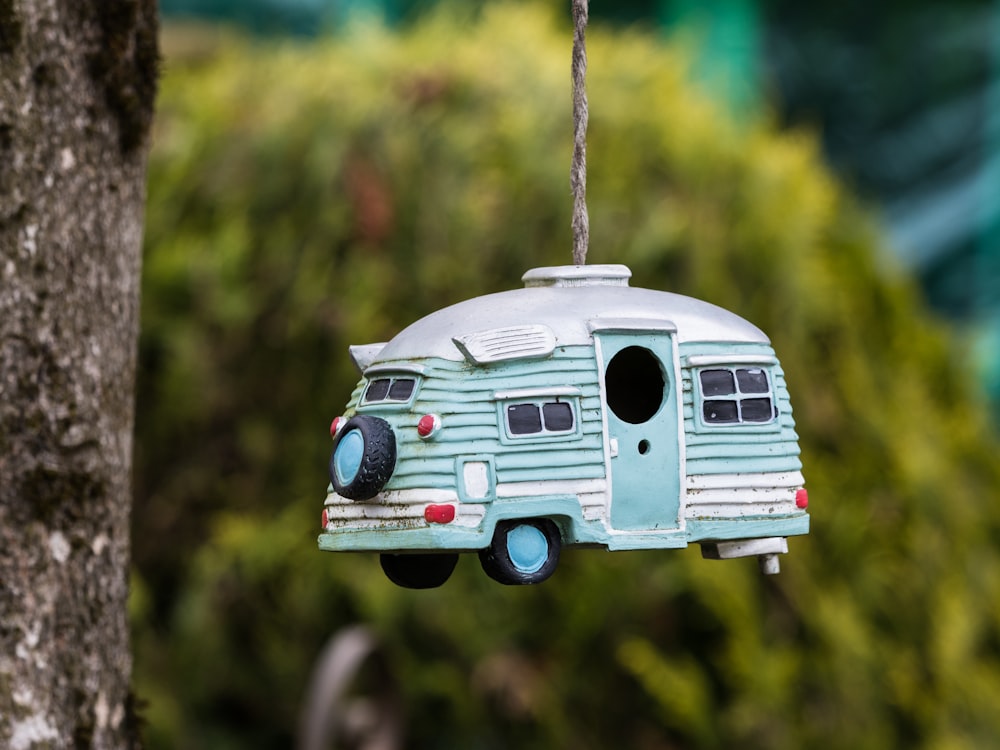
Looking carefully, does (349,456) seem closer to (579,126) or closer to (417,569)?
(417,569)

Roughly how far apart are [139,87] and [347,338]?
2.53m

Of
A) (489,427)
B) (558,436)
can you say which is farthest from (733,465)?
(489,427)

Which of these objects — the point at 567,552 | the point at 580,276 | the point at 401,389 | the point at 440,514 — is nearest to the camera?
the point at 440,514

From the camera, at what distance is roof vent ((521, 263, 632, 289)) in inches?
90.7

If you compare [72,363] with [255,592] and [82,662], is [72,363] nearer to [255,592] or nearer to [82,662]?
[82,662]

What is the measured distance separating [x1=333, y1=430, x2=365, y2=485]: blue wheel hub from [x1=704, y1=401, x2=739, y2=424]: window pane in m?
0.54

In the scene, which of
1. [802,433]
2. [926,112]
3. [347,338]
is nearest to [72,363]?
[347,338]

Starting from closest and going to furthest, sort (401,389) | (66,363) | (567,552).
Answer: (401,389) < (66,363) < (567,552)

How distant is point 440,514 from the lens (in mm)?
2068

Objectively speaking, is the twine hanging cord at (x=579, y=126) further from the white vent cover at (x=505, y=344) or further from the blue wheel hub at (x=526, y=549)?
the blue wheel hub at (x=526, y=549)

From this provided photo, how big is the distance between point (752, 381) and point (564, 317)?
0.34 metres

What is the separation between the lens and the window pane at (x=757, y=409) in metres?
2.30

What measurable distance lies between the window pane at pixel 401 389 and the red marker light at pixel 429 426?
6 centimetres

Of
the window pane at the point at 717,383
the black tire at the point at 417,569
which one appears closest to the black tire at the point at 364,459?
the black tire at the point at 417,569
